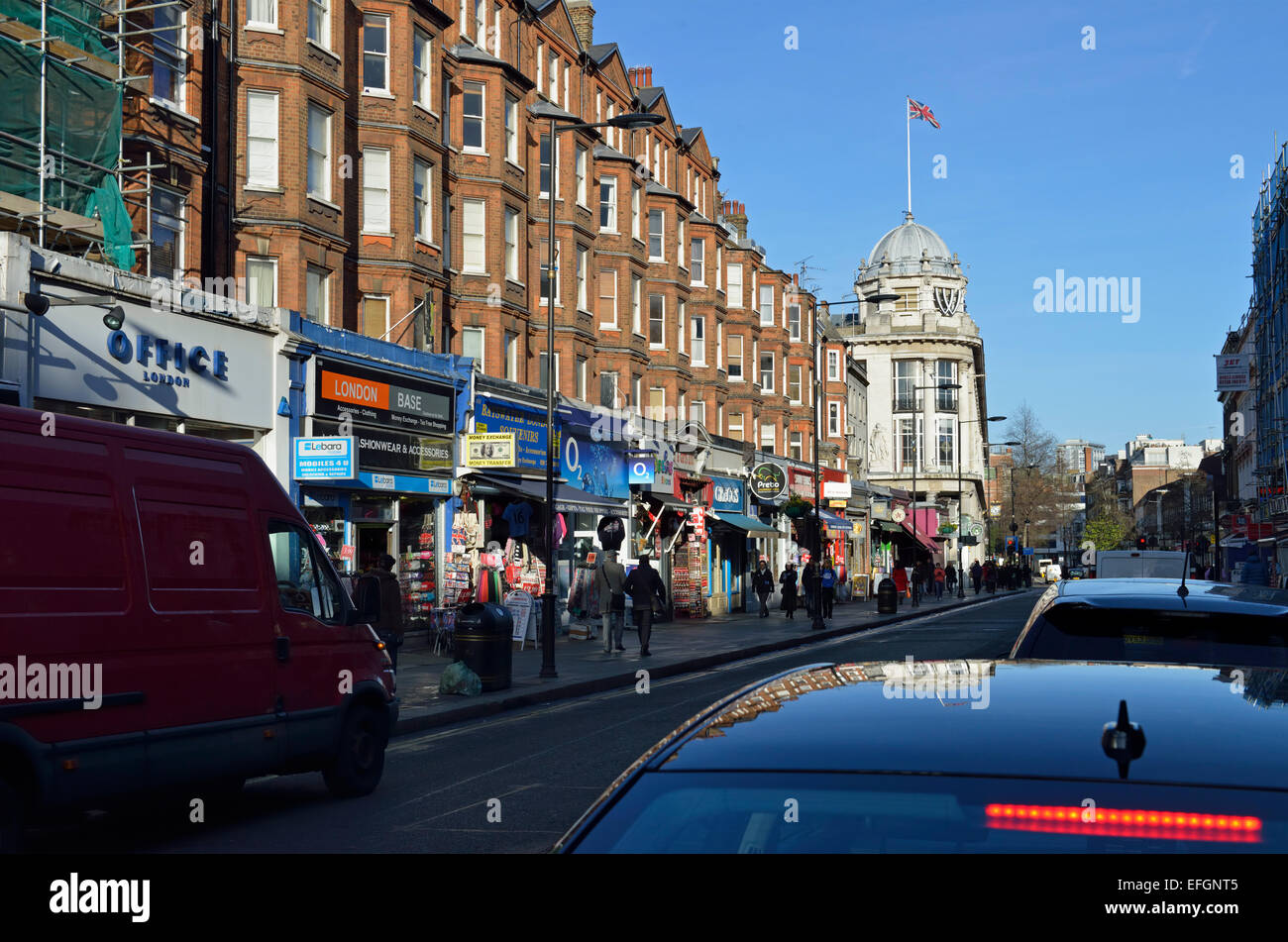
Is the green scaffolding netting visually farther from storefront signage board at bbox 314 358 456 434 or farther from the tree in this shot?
the tree

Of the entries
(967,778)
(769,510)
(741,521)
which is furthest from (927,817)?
(769,510)

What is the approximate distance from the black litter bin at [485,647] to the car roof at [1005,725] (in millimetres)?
14928

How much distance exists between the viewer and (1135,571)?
30.7m

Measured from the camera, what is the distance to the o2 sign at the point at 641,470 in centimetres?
3941

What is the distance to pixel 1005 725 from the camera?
109 inches

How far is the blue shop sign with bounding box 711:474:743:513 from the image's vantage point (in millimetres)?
48250

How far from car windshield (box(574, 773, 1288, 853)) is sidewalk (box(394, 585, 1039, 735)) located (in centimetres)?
1215

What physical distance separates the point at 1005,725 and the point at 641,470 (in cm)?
3680

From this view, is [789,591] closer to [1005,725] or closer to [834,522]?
[834,522]

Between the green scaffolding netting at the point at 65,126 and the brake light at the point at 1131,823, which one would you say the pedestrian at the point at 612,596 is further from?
the brake light at the point at 1131,823

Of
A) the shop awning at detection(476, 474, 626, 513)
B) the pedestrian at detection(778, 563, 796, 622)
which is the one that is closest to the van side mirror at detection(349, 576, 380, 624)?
the shop awning at detection(476, 474, 626, 513)

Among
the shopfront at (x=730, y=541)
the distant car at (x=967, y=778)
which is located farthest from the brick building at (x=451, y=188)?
the distant car at (x=967, y=778)
